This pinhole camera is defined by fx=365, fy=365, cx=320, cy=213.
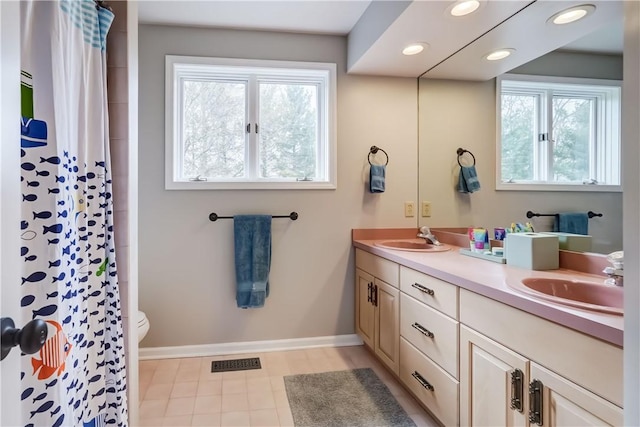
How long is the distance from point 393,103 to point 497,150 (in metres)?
0.97

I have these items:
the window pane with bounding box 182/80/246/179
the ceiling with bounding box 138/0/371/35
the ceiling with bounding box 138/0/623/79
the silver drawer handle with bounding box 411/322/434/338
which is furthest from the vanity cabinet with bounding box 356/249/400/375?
the ceiling with bounding box 138/0/371/35

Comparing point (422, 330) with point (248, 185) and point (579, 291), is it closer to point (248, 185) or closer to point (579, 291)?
point (579, 291)

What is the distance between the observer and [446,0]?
1.73 metres

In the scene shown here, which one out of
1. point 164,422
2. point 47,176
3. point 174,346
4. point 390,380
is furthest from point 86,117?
point 390,380

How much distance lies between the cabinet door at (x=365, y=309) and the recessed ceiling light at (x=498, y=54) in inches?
60.7

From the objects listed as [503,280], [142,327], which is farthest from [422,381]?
[142,327]

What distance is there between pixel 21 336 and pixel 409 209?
258cm

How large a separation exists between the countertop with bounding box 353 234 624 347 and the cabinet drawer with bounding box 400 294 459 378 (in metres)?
0.19

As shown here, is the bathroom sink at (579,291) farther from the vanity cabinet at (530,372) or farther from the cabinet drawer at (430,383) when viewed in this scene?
the cabinet drawer at (430,383)

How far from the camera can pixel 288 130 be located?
2791mm

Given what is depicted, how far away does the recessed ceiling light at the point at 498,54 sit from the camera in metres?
2.03

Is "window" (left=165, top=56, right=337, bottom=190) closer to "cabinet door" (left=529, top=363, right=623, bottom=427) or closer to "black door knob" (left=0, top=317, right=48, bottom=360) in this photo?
"cabinet door" (left=529, top=363, right=623, bottom=427)

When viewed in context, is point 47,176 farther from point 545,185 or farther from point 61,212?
point 545,185

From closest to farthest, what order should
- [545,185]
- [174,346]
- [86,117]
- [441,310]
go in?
[86,117], [441,310], [545,185], [174,346]
